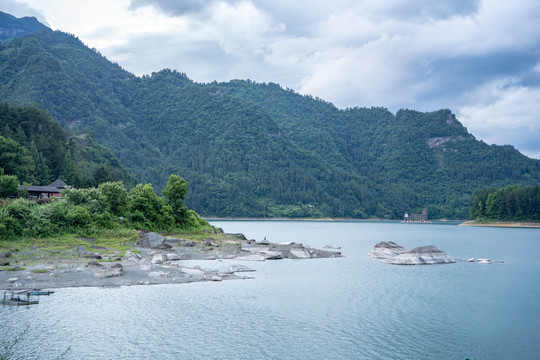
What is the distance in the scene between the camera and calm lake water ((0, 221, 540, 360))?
79.7ft

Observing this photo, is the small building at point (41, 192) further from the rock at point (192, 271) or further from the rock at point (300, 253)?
the rock at point (192, 271)

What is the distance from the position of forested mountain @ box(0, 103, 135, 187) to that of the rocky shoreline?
3569cm

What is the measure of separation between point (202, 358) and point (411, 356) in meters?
10.9

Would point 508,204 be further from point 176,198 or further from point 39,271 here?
point 39,271

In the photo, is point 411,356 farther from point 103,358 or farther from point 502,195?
point 502,195

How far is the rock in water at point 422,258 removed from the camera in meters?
59.5

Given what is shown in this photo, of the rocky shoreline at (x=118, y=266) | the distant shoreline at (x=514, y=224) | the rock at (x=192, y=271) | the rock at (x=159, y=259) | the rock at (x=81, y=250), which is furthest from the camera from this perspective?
the distant shoreline at (x=514, y=224)

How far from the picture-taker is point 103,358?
2253 cm

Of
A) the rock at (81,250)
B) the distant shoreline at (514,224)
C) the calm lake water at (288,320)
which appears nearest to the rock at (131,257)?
the rock at (81,250)

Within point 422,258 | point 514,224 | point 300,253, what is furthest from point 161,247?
point 514,224

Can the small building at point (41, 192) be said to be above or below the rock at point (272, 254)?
above

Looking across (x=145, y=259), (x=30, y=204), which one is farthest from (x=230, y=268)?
(x=30, y=204)

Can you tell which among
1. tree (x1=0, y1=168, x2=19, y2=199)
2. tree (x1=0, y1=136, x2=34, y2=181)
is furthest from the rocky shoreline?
tree (x1=0, y1=136, x2=34, y2=181)

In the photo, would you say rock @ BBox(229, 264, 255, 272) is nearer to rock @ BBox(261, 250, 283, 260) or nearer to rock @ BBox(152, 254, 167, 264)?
rock @ BBox(152, 254, 167, 264)
